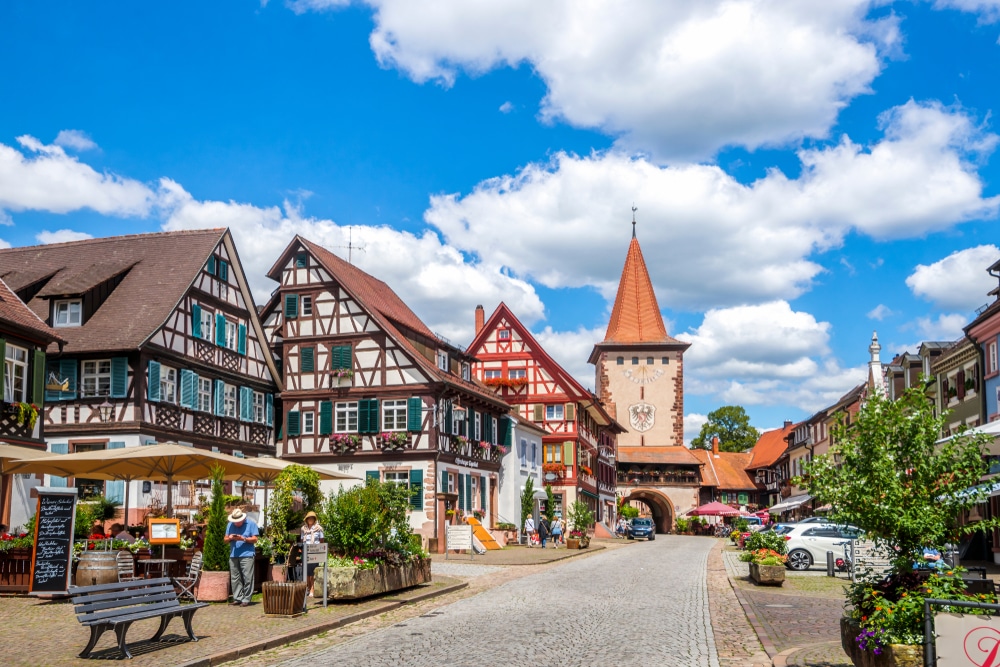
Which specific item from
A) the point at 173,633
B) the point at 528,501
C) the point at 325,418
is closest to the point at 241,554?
the point at 173,633

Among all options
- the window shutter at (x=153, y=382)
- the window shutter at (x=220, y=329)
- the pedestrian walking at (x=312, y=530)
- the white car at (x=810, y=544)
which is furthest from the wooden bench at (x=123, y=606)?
the window shutter at (x=220, y=329)

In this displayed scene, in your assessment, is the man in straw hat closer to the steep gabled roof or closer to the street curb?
the street curb

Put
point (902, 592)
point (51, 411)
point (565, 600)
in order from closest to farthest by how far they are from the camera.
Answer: point (902, 592)
point (565, 600)
point (51, 411)

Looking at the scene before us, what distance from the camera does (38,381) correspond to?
28.2 meters

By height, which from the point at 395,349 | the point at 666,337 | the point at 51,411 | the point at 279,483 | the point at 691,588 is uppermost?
the point at 666,337

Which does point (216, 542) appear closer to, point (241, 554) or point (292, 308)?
point (241, 554)

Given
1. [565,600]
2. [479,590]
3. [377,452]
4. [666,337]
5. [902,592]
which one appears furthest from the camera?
[666,337]

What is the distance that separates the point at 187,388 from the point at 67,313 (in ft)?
15.1

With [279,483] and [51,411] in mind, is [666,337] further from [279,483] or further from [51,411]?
[279,483]

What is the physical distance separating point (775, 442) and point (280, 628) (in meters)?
88.7

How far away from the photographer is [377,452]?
41719 mm

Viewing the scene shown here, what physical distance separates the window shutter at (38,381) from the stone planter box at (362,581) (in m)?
13.1

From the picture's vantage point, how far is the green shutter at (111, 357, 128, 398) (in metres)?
33.2

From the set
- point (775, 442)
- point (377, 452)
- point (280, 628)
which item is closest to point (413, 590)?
point (280, 628)
